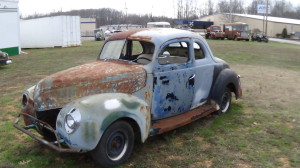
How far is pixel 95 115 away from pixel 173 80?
70.0 inches

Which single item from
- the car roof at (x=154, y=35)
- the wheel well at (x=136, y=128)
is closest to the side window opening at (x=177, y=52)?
the car roof at (x=154, y=35)

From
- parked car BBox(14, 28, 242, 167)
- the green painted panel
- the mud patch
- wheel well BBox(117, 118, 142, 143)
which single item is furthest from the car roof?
the green painted panel

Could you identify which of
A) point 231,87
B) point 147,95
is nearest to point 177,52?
point 147,95

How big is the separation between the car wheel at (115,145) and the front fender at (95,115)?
0.40 ft

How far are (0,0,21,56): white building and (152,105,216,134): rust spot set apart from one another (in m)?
18.1

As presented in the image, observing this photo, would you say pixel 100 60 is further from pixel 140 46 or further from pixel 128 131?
pixel 128 131

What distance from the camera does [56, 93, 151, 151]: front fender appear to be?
3.93 metres

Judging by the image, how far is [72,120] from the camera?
3.99m

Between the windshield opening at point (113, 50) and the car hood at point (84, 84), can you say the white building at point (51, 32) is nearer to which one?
the windshield opening at point (113, 50)

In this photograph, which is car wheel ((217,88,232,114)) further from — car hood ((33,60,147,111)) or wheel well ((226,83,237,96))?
car hood ((33,60,147,111))

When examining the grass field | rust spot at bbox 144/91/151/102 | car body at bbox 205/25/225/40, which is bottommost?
the grass field

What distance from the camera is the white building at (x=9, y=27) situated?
68.6 feet

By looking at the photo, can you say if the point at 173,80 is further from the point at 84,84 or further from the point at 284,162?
the point at 284,162

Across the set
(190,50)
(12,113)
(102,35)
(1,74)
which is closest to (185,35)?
(190,50)
